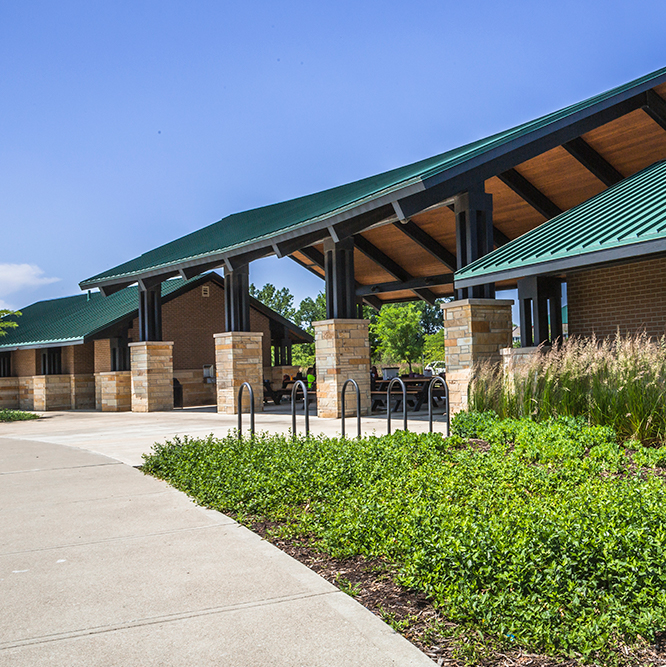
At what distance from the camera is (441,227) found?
59.8 ft

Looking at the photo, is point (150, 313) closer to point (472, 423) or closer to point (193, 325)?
point (193, 325)

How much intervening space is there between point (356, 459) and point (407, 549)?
2760mm

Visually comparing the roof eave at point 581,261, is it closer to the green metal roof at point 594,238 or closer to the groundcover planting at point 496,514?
the green metal roof at point 594,238

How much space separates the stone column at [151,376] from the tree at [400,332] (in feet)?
74.6

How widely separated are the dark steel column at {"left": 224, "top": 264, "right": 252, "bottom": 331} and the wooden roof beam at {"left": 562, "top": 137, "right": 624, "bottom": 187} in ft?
28.9

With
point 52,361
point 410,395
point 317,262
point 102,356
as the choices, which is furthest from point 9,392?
point 410,395

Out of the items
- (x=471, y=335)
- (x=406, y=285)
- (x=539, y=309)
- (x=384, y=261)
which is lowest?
(x=471, y=335)

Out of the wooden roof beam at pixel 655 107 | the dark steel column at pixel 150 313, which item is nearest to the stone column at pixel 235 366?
the dark steel column at pixel 150 313

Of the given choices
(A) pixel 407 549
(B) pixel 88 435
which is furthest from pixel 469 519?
(B) pixel 88 435

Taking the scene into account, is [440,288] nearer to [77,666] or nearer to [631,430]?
[631,430]

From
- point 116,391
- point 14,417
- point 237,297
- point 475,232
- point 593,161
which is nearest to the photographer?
point 475,232

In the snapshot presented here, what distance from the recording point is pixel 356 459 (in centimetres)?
698

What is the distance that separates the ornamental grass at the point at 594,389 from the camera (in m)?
7.20

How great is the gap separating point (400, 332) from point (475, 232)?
100 feet
